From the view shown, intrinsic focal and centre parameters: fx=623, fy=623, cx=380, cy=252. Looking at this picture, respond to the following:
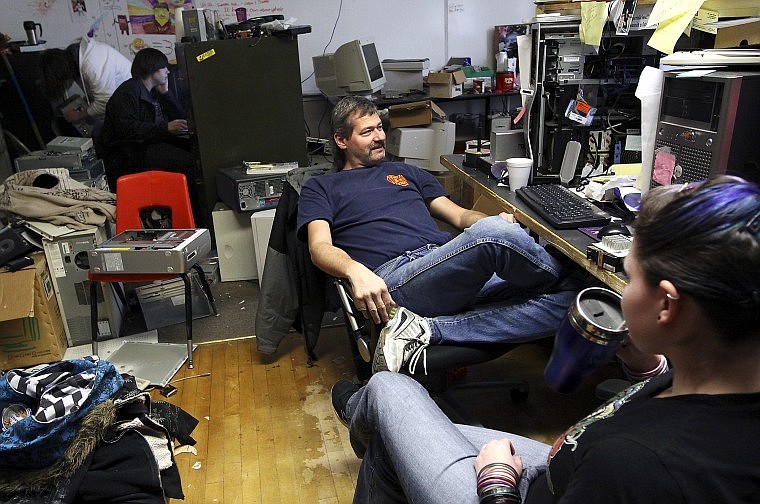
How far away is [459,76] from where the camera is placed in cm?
491

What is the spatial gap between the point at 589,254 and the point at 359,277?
67 centimetres

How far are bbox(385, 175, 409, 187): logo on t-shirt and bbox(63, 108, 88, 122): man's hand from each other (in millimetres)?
3191

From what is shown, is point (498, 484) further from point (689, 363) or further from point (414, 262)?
point (414, 262)

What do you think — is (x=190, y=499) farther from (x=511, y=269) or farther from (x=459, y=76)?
(x=459, y=76)

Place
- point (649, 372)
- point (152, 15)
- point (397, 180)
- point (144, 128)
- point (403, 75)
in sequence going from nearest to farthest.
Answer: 1. point (649, 372)
2. point (397, 180)
3. point (144, 128)
4. point (152, 15)
5. point (403, 75)

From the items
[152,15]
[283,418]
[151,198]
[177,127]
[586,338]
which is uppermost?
[152,15]

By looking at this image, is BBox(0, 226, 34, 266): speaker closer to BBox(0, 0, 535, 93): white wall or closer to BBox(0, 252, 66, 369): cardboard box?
BBox(0, 252, 66, 369): cardboard box

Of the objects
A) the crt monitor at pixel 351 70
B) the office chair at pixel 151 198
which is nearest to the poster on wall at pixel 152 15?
the crt monitor at pixel 351 70

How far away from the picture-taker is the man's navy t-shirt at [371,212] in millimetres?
2238

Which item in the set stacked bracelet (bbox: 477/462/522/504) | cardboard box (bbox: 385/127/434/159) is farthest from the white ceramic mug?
cardboard box (bbox: 385/127/434/159)

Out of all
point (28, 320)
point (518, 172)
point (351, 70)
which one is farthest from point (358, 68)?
point (28, 320)

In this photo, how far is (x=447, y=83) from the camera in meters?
4.89

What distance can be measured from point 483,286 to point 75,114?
3.84m

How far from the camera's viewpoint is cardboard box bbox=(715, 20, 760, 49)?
5.65 ft
